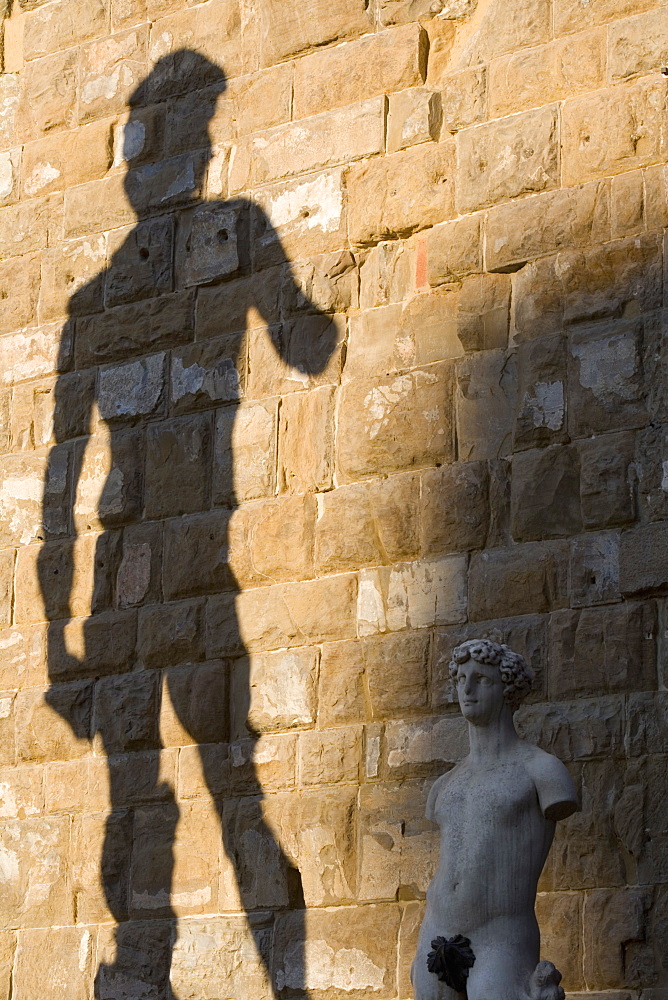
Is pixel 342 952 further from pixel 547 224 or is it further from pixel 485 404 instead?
pixel 547 224

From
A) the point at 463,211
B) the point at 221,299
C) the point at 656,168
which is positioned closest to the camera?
the point at 656,168

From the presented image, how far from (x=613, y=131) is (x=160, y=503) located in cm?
250

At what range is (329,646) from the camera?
7.41m

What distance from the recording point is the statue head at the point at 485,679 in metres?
5.60

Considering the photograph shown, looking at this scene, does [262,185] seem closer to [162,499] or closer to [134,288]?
[134,288]

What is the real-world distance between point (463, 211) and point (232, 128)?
137cm

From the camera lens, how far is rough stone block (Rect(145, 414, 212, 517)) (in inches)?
314

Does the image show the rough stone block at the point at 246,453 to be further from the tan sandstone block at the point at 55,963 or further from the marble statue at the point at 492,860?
the marble statue at the point at 492,860

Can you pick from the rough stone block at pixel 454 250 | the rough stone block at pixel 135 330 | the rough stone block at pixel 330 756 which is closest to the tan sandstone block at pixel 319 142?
the rough stone block at pixel 454 250

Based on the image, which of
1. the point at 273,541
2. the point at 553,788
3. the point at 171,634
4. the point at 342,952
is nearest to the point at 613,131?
the point at 273,541

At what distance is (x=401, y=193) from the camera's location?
779cm

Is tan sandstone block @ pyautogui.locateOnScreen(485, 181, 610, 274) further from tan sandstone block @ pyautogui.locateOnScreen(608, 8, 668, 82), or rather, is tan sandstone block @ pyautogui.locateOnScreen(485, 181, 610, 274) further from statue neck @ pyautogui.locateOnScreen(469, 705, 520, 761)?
statue neck @ pyautogui.locateOnScreen(469, 705, 520, 761)

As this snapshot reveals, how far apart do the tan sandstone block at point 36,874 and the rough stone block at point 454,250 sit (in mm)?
2792

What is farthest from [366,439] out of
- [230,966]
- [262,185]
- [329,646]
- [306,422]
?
[230,966]
